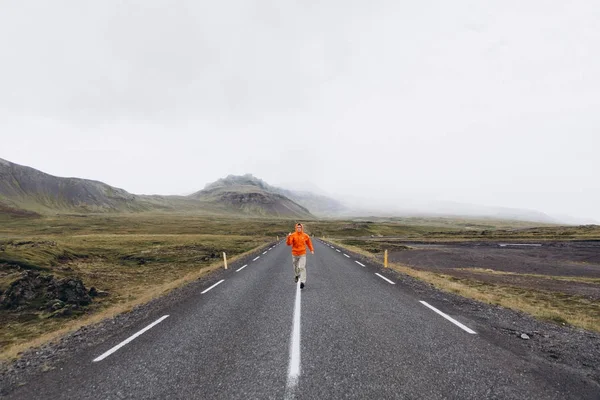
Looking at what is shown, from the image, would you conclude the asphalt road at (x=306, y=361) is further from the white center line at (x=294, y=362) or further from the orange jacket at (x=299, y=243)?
the orange jacket at (x=299, y=243)

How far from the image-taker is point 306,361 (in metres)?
5.40

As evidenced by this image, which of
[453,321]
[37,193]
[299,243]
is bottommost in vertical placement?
[453,321]

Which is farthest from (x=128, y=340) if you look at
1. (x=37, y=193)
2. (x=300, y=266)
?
(x=37, y=193)

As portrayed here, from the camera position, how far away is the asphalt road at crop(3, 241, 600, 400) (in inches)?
177

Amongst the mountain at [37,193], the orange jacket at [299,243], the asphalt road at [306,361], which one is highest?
the mountain at [37,193]

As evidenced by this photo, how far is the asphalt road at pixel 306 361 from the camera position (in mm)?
4488

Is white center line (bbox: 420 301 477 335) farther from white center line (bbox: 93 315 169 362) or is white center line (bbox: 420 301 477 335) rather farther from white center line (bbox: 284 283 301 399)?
white center line (bbox: 93 315 169 362)

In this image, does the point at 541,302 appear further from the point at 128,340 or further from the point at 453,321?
the point at 128,340

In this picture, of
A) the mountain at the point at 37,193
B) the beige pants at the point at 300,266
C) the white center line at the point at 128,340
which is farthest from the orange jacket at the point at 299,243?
the mountain at the point at 37,193

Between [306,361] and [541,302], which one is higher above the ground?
[306,361]

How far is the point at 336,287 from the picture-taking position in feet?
40.2

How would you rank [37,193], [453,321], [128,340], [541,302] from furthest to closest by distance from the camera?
[37,193] < [541,302] < [453,321] < [128,340]

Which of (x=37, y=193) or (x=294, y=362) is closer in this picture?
(x=294, y=362)

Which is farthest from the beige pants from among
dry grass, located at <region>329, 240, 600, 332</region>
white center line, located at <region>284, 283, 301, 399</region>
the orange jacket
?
dry grass, located at <region>329, 240, 600, 332</region>
